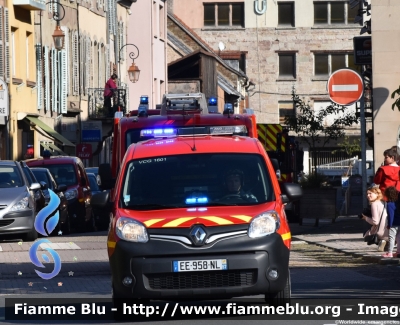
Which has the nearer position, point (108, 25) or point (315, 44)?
point (108, 25)

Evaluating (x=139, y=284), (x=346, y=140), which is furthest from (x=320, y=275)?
(x=346, y=140)

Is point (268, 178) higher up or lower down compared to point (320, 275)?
higher up

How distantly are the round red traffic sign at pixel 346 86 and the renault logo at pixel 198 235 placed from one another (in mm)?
11538

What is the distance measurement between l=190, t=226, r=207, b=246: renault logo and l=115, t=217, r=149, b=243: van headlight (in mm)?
418

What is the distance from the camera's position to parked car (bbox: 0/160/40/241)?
78.2 feet

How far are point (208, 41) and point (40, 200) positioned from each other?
215 ft

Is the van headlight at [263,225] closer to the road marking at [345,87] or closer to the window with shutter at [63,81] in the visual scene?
the road marking at [345,87]

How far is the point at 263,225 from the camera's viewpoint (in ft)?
37.4

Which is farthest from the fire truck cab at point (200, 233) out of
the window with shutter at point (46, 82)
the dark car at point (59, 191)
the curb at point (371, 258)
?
the window with shutter at point (46, 82)

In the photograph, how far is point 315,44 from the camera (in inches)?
3529

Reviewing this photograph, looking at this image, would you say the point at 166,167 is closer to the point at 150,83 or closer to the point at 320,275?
the point at 320,275

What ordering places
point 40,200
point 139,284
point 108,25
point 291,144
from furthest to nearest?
1. point 108,25
2. point 291,144
3. point 40,200
4. point 139,284

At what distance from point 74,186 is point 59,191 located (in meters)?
2.11

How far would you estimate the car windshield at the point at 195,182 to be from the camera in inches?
471
